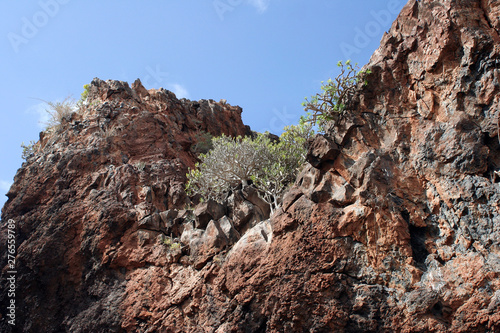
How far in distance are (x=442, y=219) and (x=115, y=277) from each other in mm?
8953

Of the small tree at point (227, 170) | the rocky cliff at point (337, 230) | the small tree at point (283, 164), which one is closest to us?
the rocky cliff at point (337, 230)

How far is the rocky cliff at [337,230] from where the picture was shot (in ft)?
29.4

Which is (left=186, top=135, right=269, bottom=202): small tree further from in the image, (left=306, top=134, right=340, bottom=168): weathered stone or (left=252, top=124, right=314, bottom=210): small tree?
(left=306, top=134, right=340, bottom=168): weathered stone

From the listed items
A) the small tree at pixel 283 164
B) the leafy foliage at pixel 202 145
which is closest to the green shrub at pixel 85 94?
the leafy foliage at pixel 202 145

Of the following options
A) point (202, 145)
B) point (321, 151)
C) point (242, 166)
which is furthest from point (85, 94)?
point (321, 151)

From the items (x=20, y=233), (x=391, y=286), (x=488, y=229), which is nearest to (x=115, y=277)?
(x=20, y=233)

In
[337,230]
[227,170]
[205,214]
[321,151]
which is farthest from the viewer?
[227,170]

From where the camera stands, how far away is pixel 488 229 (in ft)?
28.2

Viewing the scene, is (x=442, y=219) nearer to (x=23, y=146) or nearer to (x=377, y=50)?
(x=377, y=50)

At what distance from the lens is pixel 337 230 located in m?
10.0

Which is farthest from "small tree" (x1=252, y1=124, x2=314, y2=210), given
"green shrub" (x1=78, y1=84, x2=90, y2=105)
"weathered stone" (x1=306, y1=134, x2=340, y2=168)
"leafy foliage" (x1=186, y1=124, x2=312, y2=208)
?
"green shrub" (x1=78, y1=84, x2=90, y2=105)

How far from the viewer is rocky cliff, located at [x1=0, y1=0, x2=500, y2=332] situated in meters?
8.95

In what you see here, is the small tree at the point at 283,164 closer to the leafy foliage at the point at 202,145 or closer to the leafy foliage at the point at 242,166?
the leafy foliage at the point at 242,166

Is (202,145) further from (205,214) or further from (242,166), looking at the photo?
(205,214)
